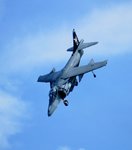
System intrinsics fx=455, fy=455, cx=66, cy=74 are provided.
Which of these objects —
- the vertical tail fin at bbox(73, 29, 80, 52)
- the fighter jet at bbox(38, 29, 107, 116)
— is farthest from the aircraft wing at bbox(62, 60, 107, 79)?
the vertical tail fin at bbox(73, 29, 80, 52)

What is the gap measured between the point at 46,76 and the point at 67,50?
1071 cm

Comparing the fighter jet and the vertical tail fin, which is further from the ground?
Result: the vertical tail fin

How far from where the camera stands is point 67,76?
81500 mm

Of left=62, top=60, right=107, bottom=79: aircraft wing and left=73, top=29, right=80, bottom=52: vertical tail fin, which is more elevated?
left=73, top=29, right=80, bottom=52: vertical tail fin

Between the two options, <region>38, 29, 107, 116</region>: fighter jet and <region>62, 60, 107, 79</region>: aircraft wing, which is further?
<region>62, 60, 107, 79</region>: aircraft wing

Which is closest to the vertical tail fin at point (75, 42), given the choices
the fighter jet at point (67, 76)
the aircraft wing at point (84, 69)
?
the fighter jet at point (67, 76)

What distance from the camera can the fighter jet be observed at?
251ft

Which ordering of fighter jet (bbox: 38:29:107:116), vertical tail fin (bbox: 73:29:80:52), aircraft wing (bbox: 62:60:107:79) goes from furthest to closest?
vertical tail fin (bbox: 73:29:80:52) → aircraft wing (bbox: 62:60:107:79) → fighter jet (bbox: 38:29:107:116)

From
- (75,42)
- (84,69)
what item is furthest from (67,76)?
(75,42)

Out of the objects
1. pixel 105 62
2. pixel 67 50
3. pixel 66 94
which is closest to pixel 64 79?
pixel 66 94

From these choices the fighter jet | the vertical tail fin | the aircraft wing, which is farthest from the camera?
the vertical tail fin

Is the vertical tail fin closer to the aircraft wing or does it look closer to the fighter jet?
the fighter jet

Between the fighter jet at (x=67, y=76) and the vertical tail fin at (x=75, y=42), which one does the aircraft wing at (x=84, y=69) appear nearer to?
the fighter jet at (x=67, y=76)

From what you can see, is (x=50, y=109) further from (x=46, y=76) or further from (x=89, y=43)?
(x=89, y=43)
